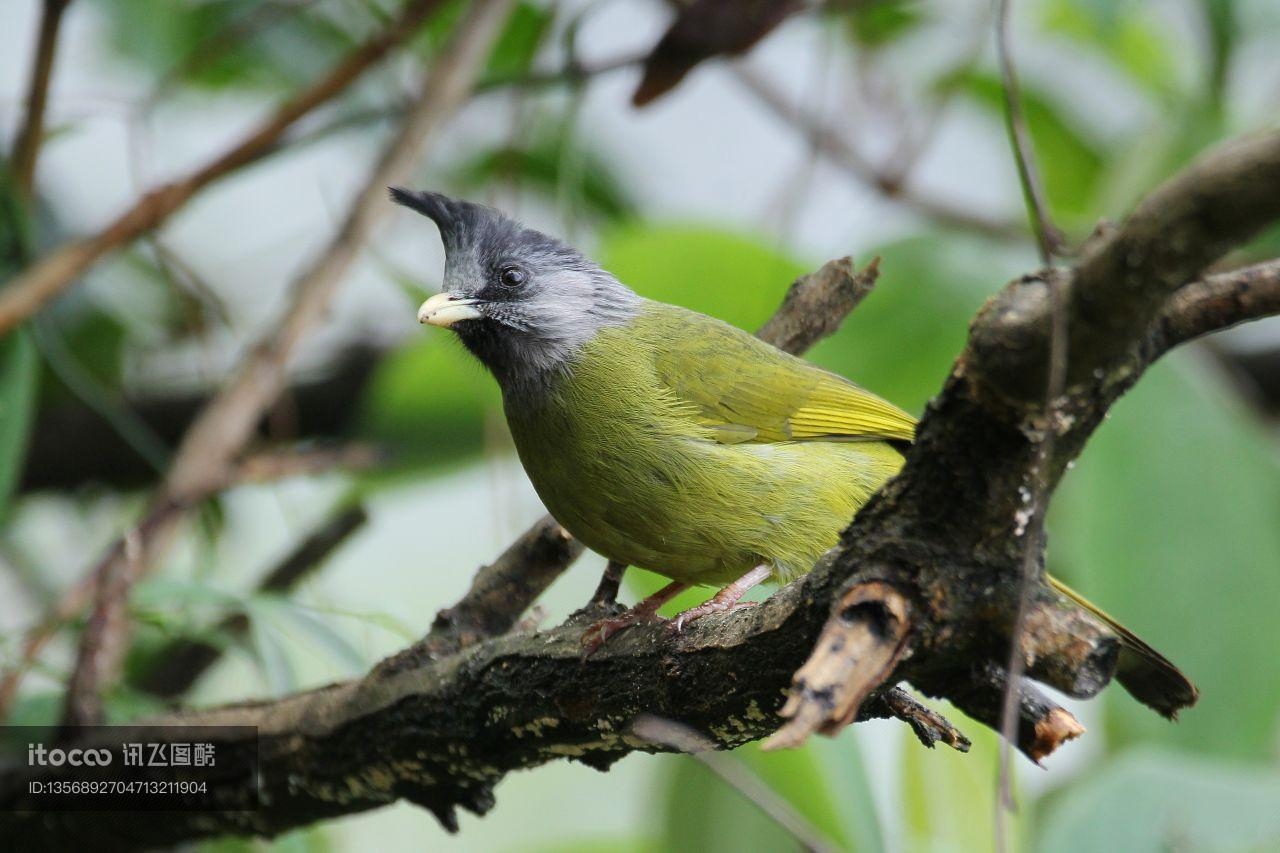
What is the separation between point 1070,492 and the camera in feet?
10.8

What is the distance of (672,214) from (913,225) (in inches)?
39.9

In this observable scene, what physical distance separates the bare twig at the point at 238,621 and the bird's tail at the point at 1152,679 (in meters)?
1.86

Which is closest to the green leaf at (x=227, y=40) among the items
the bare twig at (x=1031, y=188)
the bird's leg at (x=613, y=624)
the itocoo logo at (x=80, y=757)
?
the itocoo logo at (x=80, y=757)

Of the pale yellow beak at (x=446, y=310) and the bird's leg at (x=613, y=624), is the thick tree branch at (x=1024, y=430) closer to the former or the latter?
the bird's leg at (x=613, y=624)

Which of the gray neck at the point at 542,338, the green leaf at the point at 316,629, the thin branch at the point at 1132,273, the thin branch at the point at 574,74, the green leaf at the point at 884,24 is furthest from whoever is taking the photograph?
the green leaf at the point at 884,24

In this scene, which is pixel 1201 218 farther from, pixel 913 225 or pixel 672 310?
pixel 913 225

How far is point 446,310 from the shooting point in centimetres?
279

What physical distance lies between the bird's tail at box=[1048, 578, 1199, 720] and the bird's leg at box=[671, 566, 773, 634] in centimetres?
56

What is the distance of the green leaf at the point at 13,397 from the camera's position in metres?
3.00

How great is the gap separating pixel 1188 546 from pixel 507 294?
6.03 feet

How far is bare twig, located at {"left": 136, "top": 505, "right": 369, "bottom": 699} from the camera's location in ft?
10.3

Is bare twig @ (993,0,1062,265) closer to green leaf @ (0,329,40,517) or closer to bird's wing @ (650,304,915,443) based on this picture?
bird's wing @ (650,304,915,443)

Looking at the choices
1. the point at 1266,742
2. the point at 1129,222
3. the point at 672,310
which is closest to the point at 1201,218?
the point at 1129,222

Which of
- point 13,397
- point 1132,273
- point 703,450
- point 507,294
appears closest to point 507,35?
point 507,294
